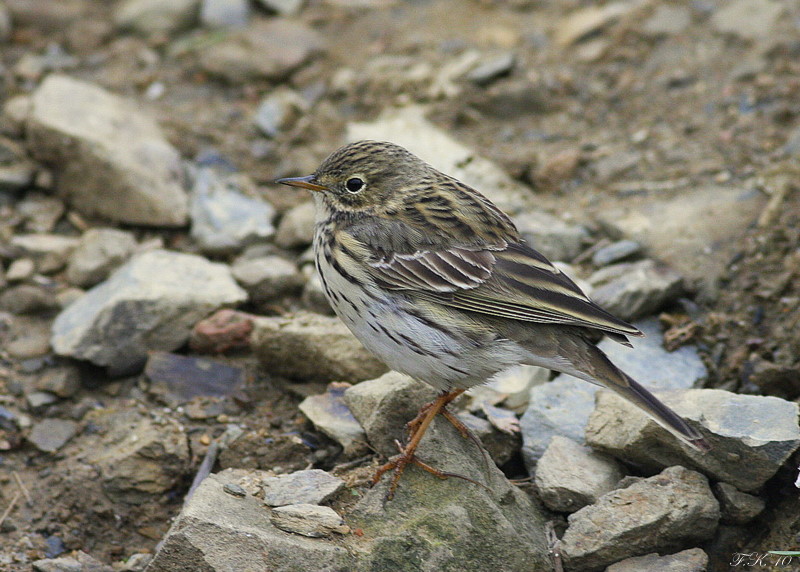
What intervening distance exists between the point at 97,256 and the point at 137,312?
132 cm

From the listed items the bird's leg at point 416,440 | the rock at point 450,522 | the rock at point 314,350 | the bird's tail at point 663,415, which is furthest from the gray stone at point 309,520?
the bird's tail at point 663,415

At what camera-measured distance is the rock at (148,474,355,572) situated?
191 inches

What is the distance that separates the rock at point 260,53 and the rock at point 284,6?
39 cm

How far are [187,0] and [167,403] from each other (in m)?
6.18

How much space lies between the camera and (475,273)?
18.6 ft

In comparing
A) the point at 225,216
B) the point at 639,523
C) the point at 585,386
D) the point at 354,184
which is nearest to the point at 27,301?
the point at 225,216

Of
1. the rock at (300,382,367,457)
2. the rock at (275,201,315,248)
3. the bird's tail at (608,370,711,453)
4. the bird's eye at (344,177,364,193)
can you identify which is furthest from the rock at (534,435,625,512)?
the rock at (275,201,315,248)

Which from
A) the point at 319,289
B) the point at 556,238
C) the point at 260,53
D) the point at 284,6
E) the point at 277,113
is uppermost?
the point at 284,6

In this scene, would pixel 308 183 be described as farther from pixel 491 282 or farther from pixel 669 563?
pixel 669 563

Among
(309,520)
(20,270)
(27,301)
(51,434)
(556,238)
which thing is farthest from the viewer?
(20,270)

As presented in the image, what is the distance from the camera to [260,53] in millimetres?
10469

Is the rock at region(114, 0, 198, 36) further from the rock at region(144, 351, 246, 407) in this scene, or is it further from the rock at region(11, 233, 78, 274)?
the rock at region(144, 351, 246, 407)

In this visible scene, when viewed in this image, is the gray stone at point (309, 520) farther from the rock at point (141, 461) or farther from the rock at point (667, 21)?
the rock at point (667, 21)

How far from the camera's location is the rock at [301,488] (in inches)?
210
